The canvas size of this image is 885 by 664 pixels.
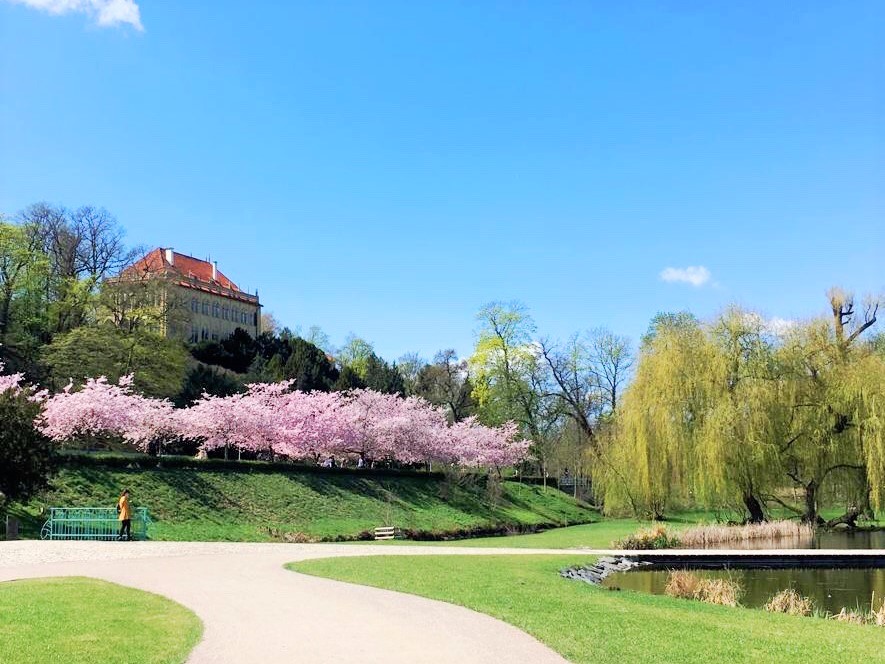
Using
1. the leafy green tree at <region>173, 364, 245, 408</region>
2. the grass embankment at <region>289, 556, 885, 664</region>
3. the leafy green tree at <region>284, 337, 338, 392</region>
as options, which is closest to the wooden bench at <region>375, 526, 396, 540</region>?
the grass embankment at <region>289, 556, 885, 664</region>

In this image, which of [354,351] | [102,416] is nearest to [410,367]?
[354,351]

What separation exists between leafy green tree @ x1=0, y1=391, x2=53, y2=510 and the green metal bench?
4.13 ft

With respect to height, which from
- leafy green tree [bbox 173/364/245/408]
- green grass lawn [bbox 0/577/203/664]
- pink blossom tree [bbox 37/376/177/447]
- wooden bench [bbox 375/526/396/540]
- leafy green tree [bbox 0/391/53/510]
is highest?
leafy green tree [bbox 173/364/245/408]

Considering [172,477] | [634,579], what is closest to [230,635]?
[634,579]

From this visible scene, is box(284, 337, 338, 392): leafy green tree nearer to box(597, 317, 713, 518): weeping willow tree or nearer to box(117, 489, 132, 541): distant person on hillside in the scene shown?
box(597, 317, 713, 518): weeping willow tree

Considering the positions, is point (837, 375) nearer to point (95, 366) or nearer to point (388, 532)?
point (388, 532)

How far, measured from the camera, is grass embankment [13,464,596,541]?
30.0m

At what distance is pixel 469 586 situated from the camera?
46.4ft

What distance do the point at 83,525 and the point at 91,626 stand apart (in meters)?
18.2

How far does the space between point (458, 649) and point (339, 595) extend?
4498mm

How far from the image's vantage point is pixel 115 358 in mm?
51094

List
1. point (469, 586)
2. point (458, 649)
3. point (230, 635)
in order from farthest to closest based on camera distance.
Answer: point (469, 586), point (230, 635), point (458, 649)

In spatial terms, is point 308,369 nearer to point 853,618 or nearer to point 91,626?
point 853,618

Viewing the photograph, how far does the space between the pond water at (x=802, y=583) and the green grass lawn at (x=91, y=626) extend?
1062 cm
